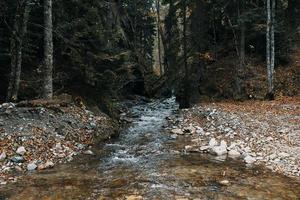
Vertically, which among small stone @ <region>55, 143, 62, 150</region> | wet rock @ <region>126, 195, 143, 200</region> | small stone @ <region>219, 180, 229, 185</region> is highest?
small stone @ <region>55, 143, 62, 150</region>

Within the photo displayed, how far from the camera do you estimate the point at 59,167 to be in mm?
12156

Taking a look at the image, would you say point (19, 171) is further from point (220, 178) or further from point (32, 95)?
point (32, 95)

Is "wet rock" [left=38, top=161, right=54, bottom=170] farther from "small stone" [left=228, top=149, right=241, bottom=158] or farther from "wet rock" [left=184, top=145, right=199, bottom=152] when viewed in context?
"small stone" [left=228, top=149, right=241, bottom=158]

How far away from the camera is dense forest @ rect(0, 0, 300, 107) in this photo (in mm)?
18125

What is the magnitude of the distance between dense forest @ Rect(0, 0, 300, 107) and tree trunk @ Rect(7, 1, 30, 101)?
0.04 metres

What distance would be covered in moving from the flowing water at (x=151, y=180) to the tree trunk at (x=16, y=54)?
549 centimetres

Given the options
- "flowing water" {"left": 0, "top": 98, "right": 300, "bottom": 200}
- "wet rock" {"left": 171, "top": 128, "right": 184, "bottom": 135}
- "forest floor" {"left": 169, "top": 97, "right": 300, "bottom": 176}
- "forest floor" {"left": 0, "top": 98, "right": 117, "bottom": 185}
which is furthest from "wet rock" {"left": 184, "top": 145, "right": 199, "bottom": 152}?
"forest floor" {"left": 0, "top": 98, "right": 117, "bottom": 185}

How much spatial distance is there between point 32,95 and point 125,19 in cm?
2460

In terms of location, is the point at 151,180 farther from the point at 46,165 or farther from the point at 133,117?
the point at 133,117

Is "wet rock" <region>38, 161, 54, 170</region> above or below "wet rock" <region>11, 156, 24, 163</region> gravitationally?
below

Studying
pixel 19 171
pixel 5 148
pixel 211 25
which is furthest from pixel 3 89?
pixel 211 25

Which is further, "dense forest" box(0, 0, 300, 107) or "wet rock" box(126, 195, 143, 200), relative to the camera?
"dense forest" box(0, 0, 300, 107)

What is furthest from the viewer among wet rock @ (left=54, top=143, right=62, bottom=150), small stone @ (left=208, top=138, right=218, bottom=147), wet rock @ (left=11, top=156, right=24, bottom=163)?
small stone @ (left=208, top=138, right=218, bottom=147)

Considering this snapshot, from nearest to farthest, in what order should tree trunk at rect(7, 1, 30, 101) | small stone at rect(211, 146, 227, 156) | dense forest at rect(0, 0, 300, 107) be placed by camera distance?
small stone at rect(211, 146, 227, 156)
tree trunk at rect(7, 1, 30, 101)
dense forest at rect(0, 0, 300, 107)
